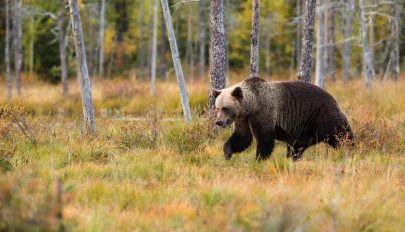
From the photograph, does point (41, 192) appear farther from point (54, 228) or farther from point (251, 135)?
point (251, 135)

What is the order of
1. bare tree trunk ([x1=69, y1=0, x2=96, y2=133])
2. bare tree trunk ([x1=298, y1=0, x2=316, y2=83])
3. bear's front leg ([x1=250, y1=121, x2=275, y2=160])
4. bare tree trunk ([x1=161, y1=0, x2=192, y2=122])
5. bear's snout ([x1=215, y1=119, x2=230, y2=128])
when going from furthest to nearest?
bare tree trunk ([x1=161, y1=0, x2=192, y2=122]) → bare tree trunk ([x1=298, y1=0, x2=316, y2=83]) → bare tree trunk ([x1=69, y1=0, x2=96, y2=133]) → bear's front leg ([x1=250, y1=121, x2=275, y2=160]) → bear's snout ([x1=215, y1=119, x2=230, y2=128])

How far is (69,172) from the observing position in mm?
7176

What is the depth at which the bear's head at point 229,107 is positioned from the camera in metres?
7.93

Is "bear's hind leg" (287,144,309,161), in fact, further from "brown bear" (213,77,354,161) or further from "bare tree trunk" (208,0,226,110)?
"bare tree trunk" (208,0,226,110)

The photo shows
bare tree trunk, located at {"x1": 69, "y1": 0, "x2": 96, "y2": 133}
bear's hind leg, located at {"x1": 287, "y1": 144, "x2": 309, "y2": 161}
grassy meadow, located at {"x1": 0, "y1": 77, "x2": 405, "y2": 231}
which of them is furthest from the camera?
bare tree trunk, located at {"x1": 69, "y1": 0, "x2": 96, "y2": 133}

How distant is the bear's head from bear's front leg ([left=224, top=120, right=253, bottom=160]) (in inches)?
15.8

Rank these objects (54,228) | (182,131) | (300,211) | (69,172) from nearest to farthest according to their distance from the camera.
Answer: (54,228) → (300,211) → (69,172) → (182,131)

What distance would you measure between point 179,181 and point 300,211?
2274 millimetres

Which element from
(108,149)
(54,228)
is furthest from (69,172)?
(54,228)

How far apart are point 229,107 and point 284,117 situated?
39.8 inches

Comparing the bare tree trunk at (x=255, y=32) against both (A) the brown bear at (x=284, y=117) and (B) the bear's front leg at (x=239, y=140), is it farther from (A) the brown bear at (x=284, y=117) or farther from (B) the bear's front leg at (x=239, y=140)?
(B) the bear's front leg at (x=239, y=140)

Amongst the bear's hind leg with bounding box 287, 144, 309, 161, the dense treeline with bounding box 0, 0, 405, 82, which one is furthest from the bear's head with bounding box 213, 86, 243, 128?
the dense treeline with bounding box 0, 0, 405, 82

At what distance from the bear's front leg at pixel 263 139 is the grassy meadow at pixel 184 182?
245mm

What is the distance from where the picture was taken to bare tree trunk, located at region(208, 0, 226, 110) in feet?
36.2
